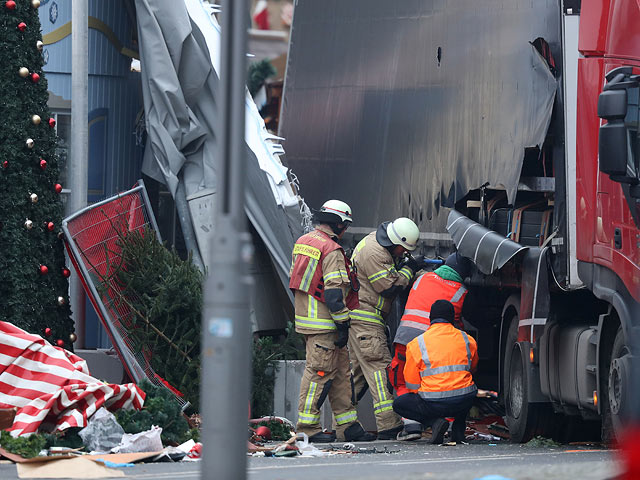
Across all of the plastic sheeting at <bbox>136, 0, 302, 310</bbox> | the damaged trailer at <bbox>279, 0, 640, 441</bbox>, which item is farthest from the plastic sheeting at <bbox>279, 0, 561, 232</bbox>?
the plastic sheeting at <bbox>136, 0, 302, 310</bbox>

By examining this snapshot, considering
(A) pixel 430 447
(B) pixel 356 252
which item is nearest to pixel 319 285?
(B) pixel 356 252

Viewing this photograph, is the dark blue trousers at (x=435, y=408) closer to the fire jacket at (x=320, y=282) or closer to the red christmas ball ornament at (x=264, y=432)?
the fire jacket at (x=320, y=282)

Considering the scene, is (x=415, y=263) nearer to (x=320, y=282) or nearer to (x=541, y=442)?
(x=320, y=282)

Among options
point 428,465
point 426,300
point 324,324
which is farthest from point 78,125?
point 428,465

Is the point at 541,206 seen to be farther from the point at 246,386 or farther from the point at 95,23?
the point at 95,23

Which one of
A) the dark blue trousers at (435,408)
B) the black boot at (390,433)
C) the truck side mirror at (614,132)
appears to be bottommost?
the black boot at (390,433)

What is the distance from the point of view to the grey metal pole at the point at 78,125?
482 inches

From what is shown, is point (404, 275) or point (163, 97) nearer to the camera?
point (404, 275)

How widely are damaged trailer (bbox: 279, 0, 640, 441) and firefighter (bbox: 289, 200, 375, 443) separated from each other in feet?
3.51

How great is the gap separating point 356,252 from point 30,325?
2.94 meters

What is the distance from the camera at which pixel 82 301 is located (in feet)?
41.7

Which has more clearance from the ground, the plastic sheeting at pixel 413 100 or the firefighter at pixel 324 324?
the plastic sheeting at pixel 413 100

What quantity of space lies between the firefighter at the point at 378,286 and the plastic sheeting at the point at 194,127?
66.9 inches

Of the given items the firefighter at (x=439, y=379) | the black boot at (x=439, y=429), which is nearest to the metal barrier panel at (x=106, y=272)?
the firefighter at (x=439, y=379)
